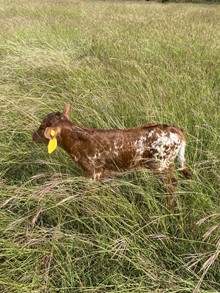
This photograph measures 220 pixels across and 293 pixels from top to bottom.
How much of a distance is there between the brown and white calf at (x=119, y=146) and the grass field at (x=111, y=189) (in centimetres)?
11

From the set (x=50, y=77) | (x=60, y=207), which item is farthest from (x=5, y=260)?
(x=50, y=77)

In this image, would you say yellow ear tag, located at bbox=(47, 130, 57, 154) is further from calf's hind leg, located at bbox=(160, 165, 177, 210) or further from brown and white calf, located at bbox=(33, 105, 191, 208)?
calf's hind leg, located at bbox=(160, 165, 177, 210)

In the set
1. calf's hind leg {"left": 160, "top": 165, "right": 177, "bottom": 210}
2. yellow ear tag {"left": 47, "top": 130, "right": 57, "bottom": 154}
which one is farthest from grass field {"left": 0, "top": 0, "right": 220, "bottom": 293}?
yellow ear tag {"left": 47, "top": 130, "right": 57, "bottom": 154}

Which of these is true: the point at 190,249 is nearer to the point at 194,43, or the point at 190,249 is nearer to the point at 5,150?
the point at 5,150

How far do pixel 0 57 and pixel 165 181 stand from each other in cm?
410

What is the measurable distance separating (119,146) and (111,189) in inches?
14.9

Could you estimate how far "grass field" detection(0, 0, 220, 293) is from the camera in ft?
6.01

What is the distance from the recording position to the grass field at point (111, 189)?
1.83m

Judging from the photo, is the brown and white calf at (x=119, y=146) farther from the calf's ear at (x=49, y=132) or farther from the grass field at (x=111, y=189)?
the grass field at (x=111, y=189)

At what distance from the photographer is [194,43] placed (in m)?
4.93

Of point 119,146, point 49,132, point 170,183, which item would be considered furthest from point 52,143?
point 170,183

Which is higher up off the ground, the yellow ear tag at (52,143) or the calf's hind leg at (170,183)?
the yellow ear tag at (52,143)

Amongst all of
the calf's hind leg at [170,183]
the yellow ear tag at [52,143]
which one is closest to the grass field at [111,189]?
the calf's hind leg at [170,183]

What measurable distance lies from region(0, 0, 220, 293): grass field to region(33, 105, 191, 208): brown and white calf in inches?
4.4
